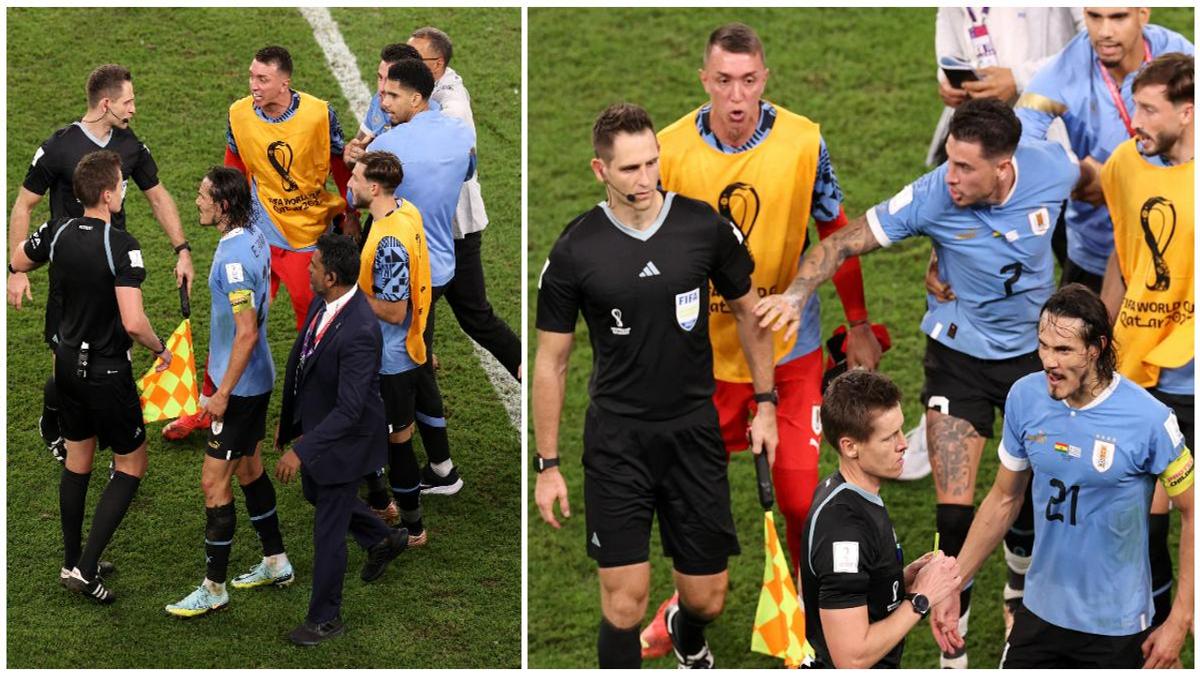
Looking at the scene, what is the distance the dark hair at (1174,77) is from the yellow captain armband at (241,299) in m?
3.35

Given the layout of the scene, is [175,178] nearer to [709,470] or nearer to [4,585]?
[4,585]

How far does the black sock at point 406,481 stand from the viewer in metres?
7.54

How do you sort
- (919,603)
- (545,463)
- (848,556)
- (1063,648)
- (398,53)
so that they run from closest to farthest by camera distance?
(848,556) < (919,603) < (1063,648) < (545,463) < (398,53)

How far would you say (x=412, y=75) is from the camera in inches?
294

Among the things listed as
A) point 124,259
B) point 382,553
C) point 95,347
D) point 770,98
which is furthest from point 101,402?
point 770,98

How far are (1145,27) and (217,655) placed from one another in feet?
14.5

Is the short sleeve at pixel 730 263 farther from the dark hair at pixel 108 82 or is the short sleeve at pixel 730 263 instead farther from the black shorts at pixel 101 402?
the dark hair at pixel 108 82

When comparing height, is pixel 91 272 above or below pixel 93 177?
below

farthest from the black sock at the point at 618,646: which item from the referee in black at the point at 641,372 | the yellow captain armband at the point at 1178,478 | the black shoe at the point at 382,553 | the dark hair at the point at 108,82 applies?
the dark hair at the point at 108,82

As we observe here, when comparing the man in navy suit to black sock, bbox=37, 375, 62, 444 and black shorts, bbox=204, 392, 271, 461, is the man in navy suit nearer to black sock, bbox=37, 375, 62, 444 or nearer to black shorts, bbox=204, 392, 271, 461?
black shorts, bbox=204, 392, 271, 461

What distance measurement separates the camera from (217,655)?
7008 millimetres

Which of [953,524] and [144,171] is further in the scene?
[144,171]

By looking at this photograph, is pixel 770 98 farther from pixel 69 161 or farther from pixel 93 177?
pixel 93 177

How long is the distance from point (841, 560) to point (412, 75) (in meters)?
3.14
